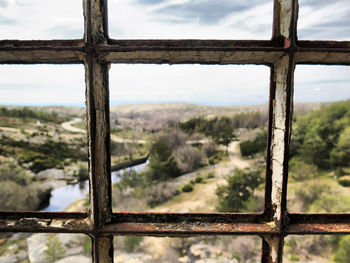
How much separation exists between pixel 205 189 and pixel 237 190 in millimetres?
4025

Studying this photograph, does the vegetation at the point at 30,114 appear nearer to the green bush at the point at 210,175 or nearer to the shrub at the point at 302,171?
the green bush at the point at 210,175

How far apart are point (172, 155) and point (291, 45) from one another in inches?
1025

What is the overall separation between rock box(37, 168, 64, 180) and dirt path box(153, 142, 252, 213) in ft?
37.6

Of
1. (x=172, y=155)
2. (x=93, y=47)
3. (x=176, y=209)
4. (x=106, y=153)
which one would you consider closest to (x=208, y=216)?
(x=106, y=153)

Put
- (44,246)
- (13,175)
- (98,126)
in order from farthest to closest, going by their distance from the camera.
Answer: (13,175) → (44,246) → (98,126)

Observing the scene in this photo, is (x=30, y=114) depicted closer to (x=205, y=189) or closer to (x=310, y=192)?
(x=205, y=189)

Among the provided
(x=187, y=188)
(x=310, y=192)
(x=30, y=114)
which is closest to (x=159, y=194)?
(x=187, y=188)

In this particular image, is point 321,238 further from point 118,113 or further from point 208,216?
point 118,113

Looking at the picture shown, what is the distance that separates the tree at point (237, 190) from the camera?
1852 centimetres

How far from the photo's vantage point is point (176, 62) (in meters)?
0.81

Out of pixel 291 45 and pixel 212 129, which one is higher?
pixel 291 45

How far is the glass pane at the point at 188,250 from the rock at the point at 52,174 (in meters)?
12.0

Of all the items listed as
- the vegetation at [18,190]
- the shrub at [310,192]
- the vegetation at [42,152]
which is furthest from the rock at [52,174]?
the shrub at [310,192]

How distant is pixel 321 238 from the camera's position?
14062mm
